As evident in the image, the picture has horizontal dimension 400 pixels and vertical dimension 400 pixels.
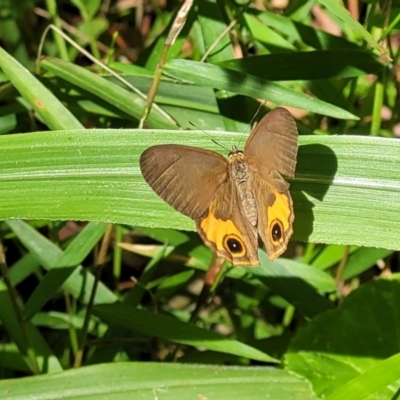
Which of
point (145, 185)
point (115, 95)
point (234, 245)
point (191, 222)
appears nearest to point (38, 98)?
point (115, 95)

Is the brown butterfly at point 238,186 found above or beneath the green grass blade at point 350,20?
beneath

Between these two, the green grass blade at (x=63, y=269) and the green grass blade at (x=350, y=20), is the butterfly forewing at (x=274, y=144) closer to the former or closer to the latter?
the green grass blade at (x=350, y=20)

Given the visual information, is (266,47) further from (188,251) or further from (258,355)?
(258,355)

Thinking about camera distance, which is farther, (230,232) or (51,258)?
(51,258)

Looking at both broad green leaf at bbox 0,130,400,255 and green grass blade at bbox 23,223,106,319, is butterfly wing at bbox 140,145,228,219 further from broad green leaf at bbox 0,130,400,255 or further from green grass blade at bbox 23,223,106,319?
green grass blade at bbox 23,223,106,319

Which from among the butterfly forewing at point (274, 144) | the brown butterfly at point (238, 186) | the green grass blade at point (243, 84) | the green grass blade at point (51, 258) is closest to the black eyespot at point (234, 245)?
the brown butterfly at point (238, 186)

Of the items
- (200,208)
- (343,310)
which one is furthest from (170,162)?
(343,310)

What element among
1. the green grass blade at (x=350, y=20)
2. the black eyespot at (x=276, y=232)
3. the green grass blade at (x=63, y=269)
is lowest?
the green grass blade at (x=63, y=269)

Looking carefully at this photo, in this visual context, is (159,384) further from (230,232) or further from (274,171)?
(274,171)
